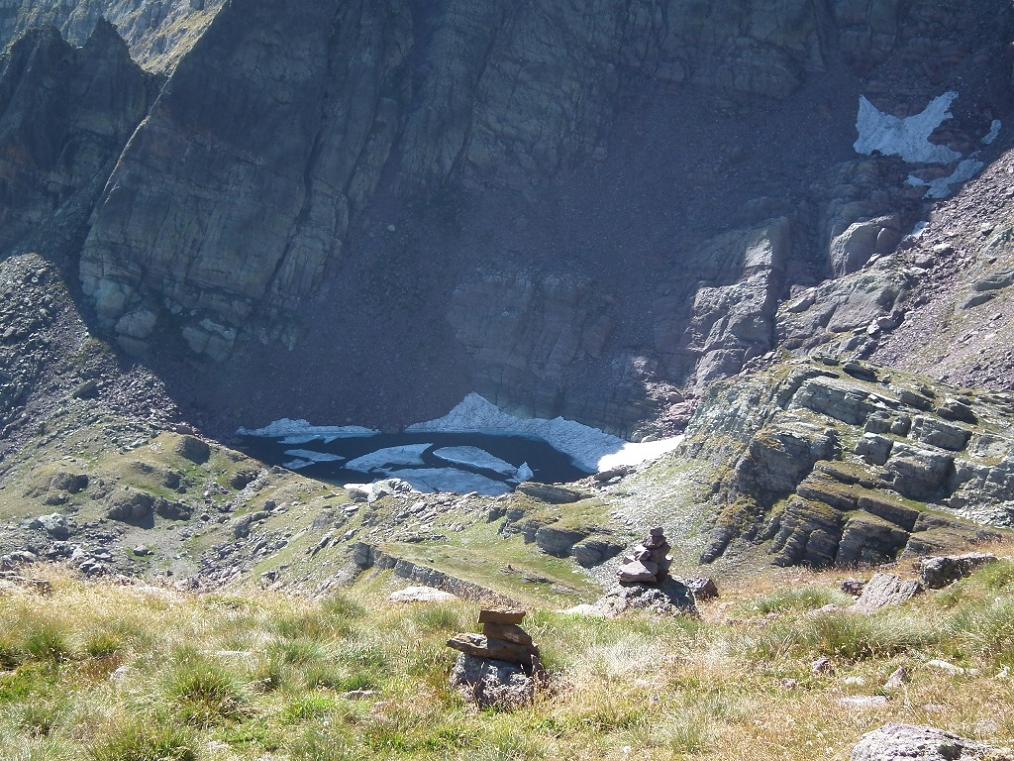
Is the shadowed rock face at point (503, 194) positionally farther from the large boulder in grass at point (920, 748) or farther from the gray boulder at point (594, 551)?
the large boulder in grass at point (920, 748)

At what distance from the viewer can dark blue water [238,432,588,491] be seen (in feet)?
363

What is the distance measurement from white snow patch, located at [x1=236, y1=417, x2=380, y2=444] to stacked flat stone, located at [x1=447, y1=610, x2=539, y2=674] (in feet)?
377

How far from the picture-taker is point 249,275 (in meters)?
141

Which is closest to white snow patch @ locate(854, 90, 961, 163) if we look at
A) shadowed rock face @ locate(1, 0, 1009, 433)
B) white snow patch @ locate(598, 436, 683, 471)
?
shadowed rock face @ locate(1, 0, 1009, 433)

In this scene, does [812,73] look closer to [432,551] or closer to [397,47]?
[397,47]

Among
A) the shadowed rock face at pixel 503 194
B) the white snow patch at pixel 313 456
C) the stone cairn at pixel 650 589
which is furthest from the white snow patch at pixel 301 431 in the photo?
the stone cairn at pixel 650 589

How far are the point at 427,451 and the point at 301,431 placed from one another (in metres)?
20.8

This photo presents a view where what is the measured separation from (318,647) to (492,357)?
124359mm

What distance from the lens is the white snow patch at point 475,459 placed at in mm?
112312

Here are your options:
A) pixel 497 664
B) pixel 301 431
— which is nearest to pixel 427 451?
pixel 301 431

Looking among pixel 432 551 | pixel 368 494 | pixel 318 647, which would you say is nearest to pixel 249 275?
pixel 368 494

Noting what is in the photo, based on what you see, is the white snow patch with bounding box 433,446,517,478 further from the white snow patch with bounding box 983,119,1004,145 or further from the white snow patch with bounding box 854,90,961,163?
the white snow patch with bounding box 983,119,1004,145

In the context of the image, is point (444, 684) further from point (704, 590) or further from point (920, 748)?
point (704, 590)

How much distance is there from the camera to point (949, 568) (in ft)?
61.7
